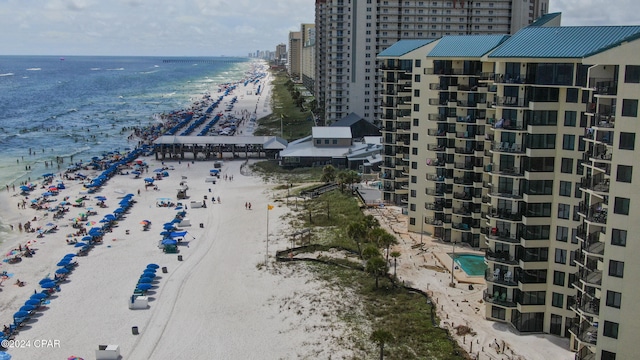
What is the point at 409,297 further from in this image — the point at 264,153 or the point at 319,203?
the point at 264,153

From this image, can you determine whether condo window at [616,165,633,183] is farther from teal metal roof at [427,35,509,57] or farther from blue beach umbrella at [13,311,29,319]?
blue beach umbrella at [13,311,29,319]

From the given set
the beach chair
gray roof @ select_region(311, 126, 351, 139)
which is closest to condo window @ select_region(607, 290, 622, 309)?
the beach chair

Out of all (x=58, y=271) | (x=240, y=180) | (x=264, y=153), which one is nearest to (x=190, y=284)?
(x=58, y=271)

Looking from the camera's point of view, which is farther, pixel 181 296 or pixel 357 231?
pixel 357 231

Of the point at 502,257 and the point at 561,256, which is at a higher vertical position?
the point at 561,256

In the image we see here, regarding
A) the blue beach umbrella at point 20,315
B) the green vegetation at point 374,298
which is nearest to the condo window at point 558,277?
the green vegetation at point 374,298

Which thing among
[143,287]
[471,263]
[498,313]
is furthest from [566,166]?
[143,287]

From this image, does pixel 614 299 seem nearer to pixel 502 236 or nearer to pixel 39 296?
pixel 502 236
